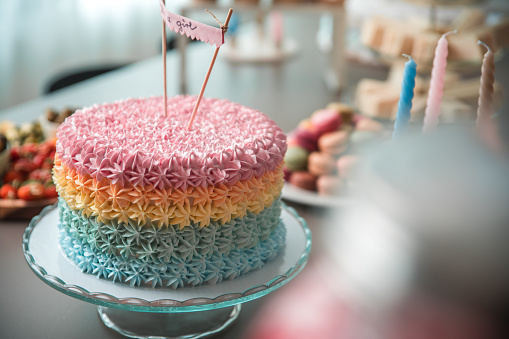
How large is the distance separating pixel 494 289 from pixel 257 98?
6.77 feet

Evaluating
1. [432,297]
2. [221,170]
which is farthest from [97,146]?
[432,297]

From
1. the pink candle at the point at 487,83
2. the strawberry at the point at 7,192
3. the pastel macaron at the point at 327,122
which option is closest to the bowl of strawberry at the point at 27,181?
the strawberry at the point at 7,192

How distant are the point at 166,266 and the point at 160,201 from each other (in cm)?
11

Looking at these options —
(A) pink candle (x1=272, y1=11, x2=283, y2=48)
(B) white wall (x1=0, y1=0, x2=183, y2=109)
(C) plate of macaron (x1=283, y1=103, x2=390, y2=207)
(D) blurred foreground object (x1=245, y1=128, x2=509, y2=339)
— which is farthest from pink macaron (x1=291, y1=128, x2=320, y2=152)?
(B) white wall (x1=0, y1=0, x2=183, y2=109)

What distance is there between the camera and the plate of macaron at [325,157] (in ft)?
4.57

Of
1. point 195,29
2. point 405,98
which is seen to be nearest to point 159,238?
point 195,29

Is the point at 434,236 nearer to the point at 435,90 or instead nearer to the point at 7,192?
the point at 435,90

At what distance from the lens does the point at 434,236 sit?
29 cm

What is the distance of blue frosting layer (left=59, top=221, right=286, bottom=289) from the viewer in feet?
2.97

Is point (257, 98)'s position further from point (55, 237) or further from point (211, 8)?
point (55, 237)

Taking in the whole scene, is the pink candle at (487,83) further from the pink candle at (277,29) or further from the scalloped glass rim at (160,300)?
the pink candle at (277,29)

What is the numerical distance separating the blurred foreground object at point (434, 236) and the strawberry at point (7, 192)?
44.9 inches

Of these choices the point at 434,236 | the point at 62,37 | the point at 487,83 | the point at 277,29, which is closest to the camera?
the point at 434,236

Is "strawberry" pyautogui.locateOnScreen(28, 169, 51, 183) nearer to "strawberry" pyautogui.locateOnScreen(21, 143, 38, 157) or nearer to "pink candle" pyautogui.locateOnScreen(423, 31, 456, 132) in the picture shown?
"strawberry" pyautogui.locateOnScreen(21, 143, 38, 157)
